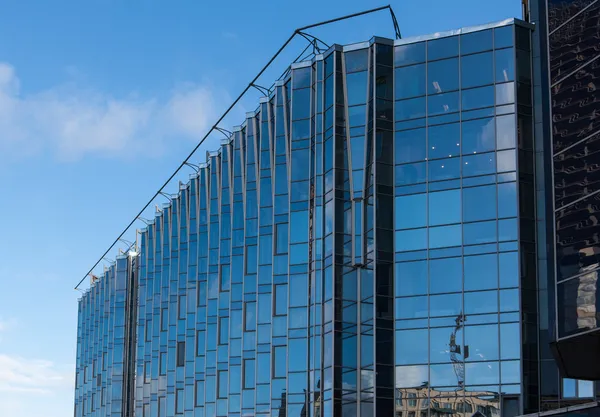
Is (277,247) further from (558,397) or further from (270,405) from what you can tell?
(558,397)

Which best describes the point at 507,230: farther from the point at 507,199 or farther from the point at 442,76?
the point at 442,76

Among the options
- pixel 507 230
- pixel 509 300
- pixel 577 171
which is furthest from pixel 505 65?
pixel 577 171

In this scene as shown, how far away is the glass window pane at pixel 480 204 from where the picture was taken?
51.5 metres

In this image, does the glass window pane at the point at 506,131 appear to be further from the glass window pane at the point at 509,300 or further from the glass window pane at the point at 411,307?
the glass window pane at the point at 411,307

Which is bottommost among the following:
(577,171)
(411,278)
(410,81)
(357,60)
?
(577,171)

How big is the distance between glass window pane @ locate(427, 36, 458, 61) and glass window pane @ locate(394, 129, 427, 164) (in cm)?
416

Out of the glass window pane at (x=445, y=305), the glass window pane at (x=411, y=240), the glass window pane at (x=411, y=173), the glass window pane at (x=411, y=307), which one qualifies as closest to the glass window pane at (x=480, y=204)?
the glass window pane at (x=411, y=240)

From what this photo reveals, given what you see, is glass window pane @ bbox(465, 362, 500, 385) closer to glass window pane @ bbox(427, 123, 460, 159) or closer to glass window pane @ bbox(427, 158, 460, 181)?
glass window pane @ bbox(427, 158, 460, 181)

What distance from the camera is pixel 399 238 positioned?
53875 mm

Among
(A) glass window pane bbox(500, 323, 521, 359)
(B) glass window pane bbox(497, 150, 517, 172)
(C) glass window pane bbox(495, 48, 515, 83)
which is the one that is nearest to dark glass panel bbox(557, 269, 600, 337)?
(A) glass window pane bbox(500, 323, 521, 359)

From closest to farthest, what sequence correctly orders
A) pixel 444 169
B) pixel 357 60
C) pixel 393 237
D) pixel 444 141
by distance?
1. pixel 444 169
2. pixel 444 141
3. pixel 393 237
4. pixel 357 60

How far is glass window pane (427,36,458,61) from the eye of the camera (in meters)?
54.2

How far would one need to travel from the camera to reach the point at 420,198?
53719 mm

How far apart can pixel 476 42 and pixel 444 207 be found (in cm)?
893
